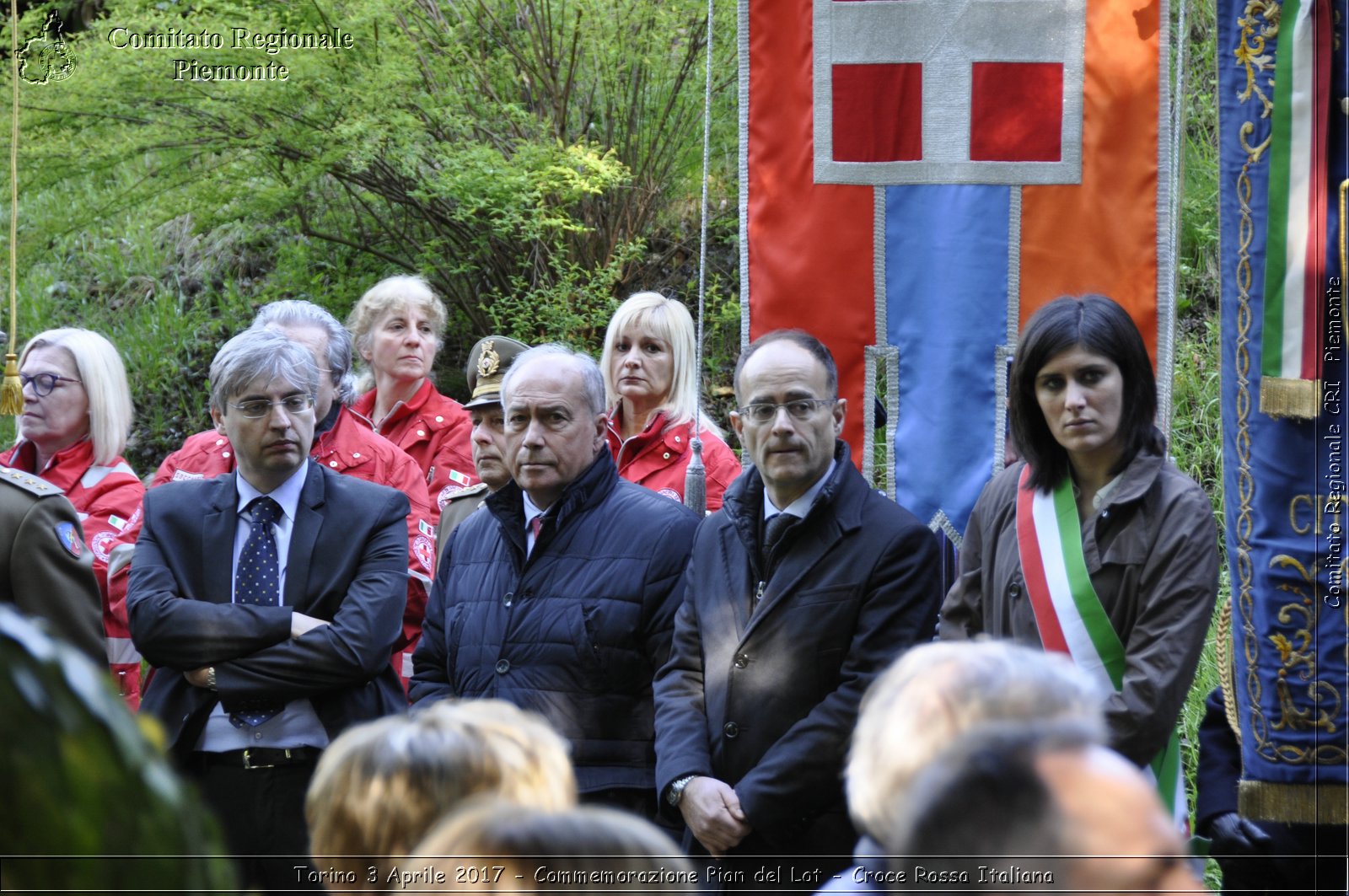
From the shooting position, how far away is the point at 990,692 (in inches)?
66.0

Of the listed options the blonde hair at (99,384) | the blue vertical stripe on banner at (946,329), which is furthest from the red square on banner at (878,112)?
the blonde hair at (99,384)

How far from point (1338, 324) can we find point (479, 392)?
281 centimetres

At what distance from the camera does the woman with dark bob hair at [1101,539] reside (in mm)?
3004

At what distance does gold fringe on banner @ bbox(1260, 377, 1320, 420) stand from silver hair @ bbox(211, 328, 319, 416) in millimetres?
2592

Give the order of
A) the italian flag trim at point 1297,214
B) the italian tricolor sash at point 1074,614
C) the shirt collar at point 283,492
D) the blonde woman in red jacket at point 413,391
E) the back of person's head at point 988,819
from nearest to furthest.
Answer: the back of person's head at point 988,819 < the italian flag trim at point 1297,214 < the italian tricolor sash at point 1074,614 < the shirt collar at point 283,492 < the blonde woman in red jacket at point 413,391

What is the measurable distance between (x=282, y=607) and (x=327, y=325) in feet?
4.88

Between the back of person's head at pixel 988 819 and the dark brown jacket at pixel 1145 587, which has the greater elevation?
the back of person's head at pixel 988 819

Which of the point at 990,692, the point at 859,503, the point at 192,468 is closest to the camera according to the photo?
the point at 990,692

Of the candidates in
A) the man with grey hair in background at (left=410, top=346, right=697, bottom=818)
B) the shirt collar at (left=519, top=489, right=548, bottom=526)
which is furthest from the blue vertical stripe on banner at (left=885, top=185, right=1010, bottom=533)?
the shirt collar at (left=519, top=489, right=548, bottom=526)

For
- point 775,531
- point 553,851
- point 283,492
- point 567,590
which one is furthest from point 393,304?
point 553,851

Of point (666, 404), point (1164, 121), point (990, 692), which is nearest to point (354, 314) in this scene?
point (666, 404)

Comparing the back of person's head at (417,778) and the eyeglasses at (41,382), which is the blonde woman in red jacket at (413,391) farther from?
the back of person's head at (417,778)

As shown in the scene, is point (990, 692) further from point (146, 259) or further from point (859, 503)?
point (146, 259)

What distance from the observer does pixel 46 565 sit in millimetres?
3521
